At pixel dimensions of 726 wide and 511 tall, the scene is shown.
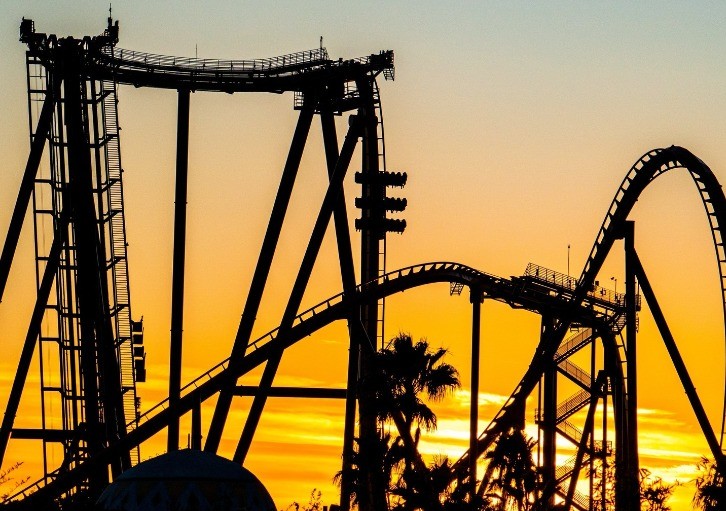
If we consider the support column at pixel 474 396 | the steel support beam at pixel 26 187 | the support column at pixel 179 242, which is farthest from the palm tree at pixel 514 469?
the steel support beam at pixel 26 187

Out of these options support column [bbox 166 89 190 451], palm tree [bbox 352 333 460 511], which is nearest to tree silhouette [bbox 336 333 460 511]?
palm tree [bbox 352 333 460 511]

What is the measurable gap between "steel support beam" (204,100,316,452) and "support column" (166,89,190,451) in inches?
94.1

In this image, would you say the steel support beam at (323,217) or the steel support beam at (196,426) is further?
the steel support beam at (323,217)

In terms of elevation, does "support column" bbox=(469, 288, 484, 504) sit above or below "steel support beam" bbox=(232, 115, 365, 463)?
below

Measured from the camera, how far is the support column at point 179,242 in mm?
67375

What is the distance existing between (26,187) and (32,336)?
421 centimetres

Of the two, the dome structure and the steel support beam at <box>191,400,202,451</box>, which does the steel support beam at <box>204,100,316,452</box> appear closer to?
the steel support beam at <box>191,400,202,451</box>

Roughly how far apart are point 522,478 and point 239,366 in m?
8.56

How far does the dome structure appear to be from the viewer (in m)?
57.3

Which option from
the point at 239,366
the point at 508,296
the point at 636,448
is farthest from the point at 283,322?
the point at 636,448

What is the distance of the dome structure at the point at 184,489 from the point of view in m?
57.3

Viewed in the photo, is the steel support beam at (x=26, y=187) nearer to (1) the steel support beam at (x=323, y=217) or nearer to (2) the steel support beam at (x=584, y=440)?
(1) the steel support beam at (x=323, y=217)

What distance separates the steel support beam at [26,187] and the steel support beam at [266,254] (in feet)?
22.5

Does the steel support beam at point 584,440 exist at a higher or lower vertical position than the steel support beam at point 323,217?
lower
